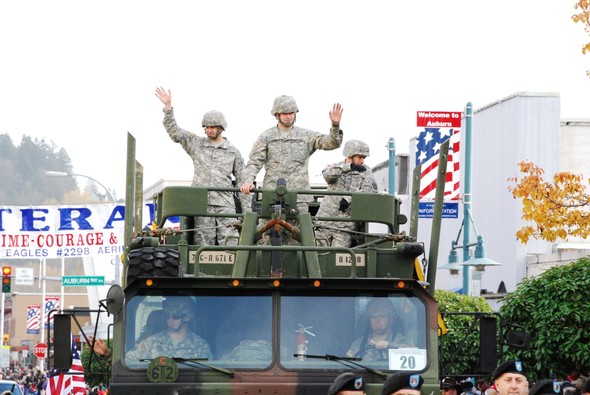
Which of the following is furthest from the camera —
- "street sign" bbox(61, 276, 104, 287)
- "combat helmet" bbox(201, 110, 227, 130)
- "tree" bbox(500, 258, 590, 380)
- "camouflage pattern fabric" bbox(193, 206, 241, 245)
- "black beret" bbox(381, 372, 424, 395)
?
"street sign" bbox(61, 276, 104, 287)

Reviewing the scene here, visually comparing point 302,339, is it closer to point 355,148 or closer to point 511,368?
point 511,368

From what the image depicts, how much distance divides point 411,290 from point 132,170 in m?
2.97

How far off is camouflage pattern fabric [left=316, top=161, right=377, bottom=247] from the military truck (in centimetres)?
91

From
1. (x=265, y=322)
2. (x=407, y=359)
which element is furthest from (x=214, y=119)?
(x=407, y=359)

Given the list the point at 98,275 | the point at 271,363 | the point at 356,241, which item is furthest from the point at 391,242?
the point at 98,275

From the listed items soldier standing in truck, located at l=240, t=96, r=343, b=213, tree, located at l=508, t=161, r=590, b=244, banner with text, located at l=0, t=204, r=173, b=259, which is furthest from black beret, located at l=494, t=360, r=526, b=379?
banner with text, located at l=0, t=204, r=173, b=259

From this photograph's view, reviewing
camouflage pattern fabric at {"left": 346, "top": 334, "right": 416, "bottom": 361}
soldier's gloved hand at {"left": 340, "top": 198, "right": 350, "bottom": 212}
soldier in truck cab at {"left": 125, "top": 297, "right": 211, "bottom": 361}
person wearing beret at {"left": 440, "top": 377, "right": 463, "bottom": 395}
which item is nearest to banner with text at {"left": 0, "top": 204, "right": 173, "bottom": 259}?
person wearing beret at {"left": 440, "top": 377, "right": 463, "bottom": 395}

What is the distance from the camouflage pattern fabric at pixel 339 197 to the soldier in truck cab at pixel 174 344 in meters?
1.83

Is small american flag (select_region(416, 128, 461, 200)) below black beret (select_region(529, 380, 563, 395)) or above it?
above

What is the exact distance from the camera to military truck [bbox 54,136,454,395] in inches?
428

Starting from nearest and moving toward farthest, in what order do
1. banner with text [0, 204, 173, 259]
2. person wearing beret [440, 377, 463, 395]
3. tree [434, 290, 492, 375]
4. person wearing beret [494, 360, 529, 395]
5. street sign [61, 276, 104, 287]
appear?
person wearing beret [494, 360, 529, 395]
person wearing beret [440, 377, 463, 395]
tree [434, 290, 492, 375]
banner with text [0, 204, 173, 259]
street sign [61, 276, 104, 287]

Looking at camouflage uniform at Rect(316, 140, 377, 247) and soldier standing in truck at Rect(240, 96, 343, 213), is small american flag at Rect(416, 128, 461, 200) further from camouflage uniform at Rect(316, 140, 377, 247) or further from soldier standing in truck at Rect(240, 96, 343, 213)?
soldier standing in truck at Rect(240, 96, 343, 213)

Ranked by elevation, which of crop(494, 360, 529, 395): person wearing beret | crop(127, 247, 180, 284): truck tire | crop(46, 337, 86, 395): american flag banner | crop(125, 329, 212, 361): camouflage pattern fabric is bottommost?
crop(46, 337, 86, 395): american flag banner

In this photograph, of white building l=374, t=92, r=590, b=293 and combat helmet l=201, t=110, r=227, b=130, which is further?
white building l=374, t=92, r=590, b=293
